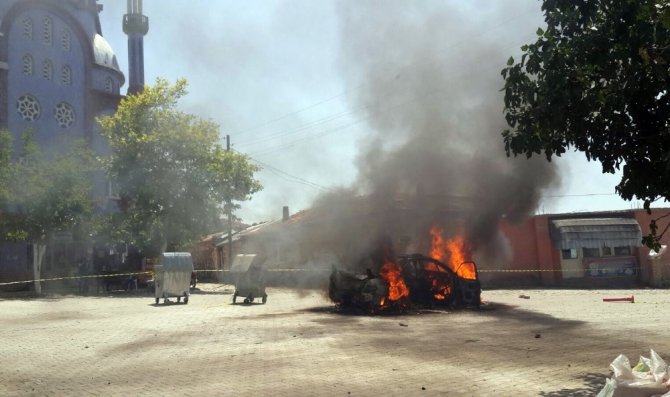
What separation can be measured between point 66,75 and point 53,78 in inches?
43.2

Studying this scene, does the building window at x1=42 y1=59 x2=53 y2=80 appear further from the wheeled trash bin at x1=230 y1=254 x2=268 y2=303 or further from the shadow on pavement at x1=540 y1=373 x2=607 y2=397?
the shadow on pavement at x1=540 y1=373 x2=607 y2=397

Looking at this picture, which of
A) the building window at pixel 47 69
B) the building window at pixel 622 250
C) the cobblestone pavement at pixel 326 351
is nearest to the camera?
the cobblestone pavement at pixel 326 351

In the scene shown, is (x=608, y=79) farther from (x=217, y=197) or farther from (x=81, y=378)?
(x=217, y=197)

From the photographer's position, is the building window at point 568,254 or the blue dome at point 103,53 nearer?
the building window at point 568,254

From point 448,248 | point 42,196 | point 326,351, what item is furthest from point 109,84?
point 326,351

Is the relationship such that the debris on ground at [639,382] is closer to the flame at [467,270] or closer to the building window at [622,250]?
the flame at [467,270]

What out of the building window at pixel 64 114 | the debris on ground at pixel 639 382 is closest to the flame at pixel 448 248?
the debris on ground at pixel 639 382

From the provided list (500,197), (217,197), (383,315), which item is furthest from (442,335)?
(217,197)

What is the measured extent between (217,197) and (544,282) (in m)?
16.6

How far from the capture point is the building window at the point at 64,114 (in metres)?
34.5

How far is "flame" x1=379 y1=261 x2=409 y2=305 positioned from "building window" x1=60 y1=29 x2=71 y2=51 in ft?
93.8

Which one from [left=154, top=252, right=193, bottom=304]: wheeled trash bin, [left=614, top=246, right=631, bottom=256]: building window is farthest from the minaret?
[left=614, top=246, right=631, bottom=256]: building window

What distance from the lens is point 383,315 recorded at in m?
14.7

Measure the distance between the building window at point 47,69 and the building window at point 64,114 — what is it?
173 centimetres
